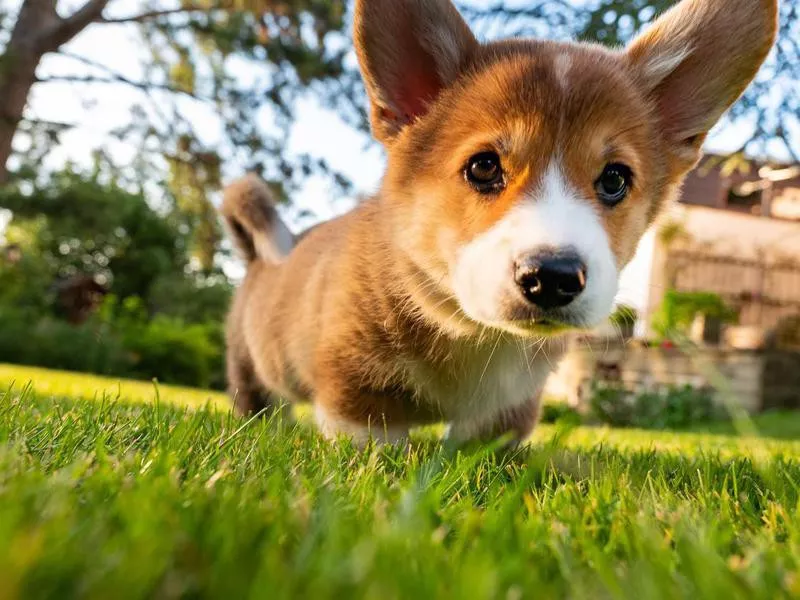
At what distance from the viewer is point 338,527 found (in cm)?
106

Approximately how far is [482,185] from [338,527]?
4.80 feet

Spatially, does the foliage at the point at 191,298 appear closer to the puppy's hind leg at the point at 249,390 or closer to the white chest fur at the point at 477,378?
the puppy's hind leg at the point at 249,390

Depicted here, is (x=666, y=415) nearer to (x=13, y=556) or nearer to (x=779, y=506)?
(x=779, y=506)

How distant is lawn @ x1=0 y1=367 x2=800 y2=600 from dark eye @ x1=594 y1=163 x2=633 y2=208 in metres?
0.85

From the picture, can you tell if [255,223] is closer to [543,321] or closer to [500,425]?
[500,425]

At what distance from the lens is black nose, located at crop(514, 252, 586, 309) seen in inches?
73.7

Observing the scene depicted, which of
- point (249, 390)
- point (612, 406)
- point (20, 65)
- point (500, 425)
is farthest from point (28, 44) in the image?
point (500, 425)

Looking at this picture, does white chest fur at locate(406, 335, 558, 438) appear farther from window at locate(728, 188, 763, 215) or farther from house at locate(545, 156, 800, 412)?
window at locate(728, 188, 763, 215)

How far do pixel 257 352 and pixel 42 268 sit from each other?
1527 centimetres

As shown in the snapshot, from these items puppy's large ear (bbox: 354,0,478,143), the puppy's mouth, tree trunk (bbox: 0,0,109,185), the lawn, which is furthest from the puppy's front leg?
tree trunk (bbox: 0,0,109,185)

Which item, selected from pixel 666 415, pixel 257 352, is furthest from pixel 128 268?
pixel 257 352

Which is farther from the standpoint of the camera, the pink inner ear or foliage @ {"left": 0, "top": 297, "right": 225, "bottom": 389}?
foliage @ {"left": 0, "top": 297, "right": 225, "bottom": 389}

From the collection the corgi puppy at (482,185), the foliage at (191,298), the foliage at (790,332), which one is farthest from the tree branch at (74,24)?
the foliage at (790,332)

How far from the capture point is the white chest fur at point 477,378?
2586 millimetres
